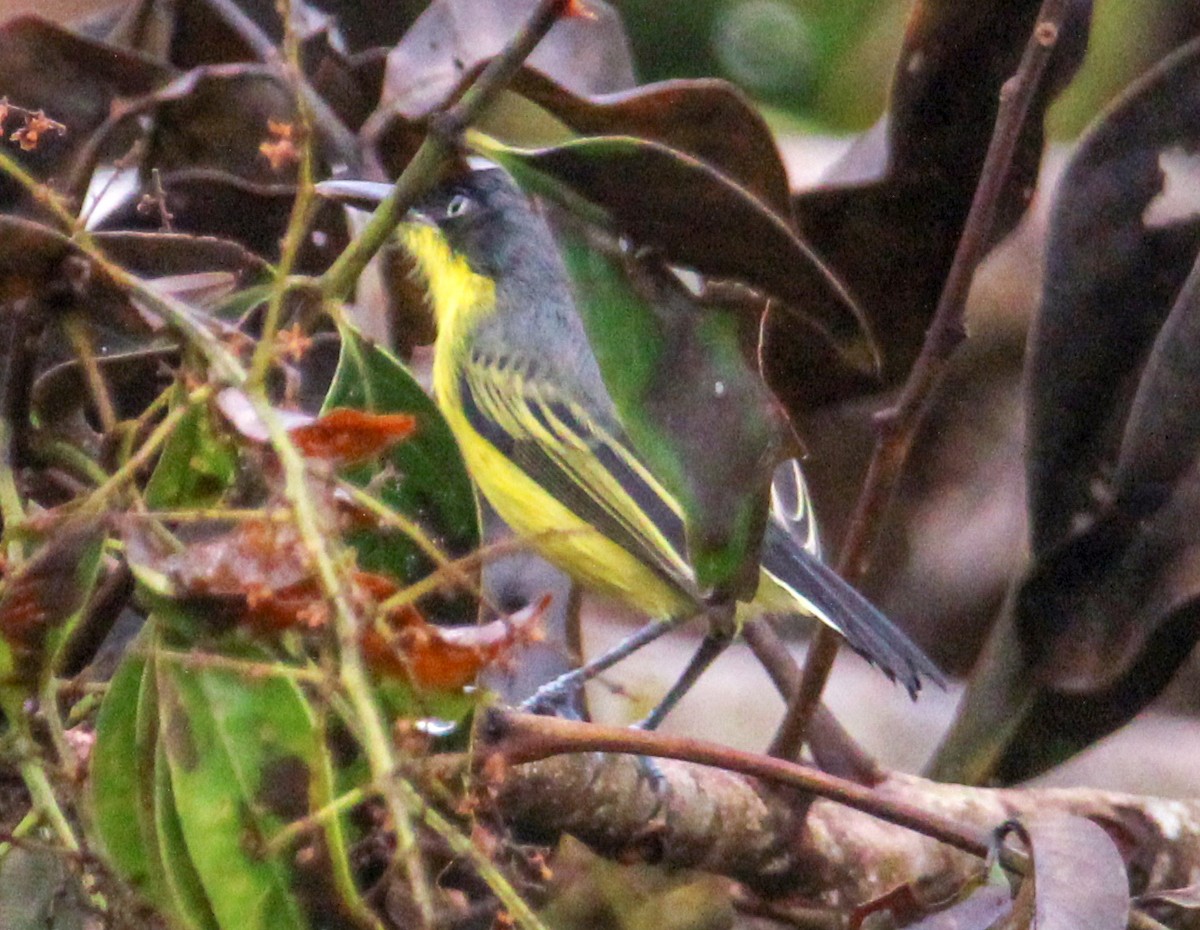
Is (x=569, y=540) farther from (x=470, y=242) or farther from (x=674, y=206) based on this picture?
(x=674, y=206)

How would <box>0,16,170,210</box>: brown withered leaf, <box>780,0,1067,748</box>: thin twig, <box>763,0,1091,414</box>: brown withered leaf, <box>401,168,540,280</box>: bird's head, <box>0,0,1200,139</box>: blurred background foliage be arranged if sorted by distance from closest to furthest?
<box>780,0,1067,748</box>: thin twig, <box>0,16,170,210</box>: brown withered leaf, <box>763,0,1091,414</box>: brown withered leaf, <box>401,168,540,280</box>: bird's head, <box>0,0,1200,139</box>: blurred background foliage

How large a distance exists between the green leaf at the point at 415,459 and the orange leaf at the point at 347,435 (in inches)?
11.3

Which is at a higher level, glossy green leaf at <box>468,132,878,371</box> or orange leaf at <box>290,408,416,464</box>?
glossy green leaf at <box>468,132,878,371</box>

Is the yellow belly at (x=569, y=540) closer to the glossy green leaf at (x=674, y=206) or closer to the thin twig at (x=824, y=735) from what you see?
the thin twig at (x=824, y=735)

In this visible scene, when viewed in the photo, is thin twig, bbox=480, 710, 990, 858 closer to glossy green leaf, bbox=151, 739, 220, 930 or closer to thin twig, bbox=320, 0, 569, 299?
glossy green leaf, bbox=151, 739, 220, 930

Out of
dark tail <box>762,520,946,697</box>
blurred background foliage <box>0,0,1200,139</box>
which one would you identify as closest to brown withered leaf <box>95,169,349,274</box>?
dark tail <box>762,520,946,697</box>

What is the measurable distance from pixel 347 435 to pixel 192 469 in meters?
0.14

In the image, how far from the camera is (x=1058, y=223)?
1.48 meters

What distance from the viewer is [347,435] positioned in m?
0.70

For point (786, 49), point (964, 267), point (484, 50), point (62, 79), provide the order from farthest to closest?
point (786, 49) → point (484, 50) → point (62, 79) → point (964, 267)

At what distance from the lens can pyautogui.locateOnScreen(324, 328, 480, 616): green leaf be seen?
39.4 inches

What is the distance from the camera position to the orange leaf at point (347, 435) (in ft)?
2.29

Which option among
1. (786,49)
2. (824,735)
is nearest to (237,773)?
(824,735)

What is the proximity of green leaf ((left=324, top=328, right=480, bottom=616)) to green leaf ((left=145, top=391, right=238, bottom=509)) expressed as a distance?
20 cm
